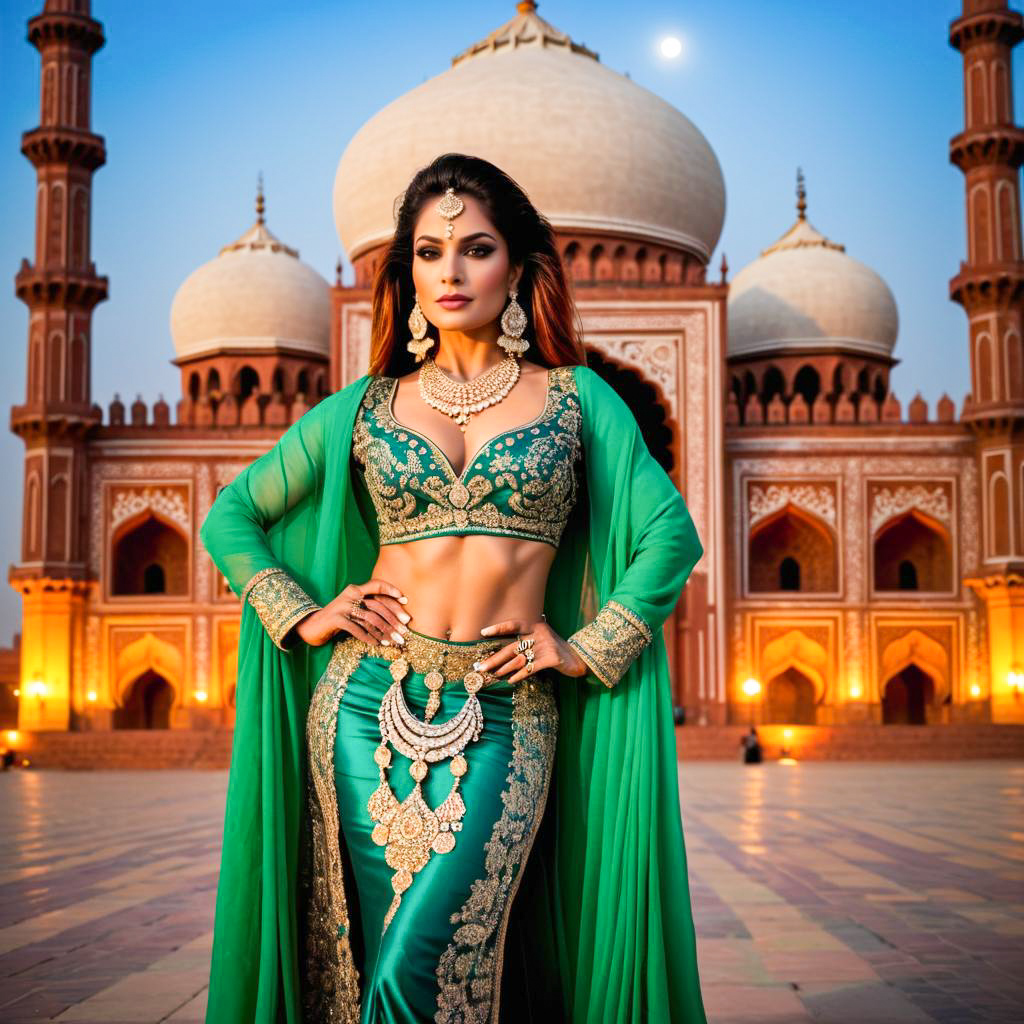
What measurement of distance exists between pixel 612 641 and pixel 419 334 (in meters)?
0.61

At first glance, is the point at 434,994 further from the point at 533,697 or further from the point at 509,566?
the point at 509,566

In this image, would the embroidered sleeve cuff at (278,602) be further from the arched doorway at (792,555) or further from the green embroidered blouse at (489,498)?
the arched doorway at (792,555)

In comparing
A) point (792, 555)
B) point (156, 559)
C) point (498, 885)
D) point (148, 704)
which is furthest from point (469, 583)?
point (148, 704)

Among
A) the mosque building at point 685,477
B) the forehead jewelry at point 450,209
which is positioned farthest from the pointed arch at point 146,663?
the forehead jewelry at point 450,209

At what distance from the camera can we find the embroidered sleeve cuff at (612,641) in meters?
2.30

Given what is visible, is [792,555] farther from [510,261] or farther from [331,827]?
[331,827]

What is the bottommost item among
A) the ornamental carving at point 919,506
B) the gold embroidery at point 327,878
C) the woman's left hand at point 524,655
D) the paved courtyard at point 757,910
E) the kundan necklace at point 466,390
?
the paved courtyard at point 757,910

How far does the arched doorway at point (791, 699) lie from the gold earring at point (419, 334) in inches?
797

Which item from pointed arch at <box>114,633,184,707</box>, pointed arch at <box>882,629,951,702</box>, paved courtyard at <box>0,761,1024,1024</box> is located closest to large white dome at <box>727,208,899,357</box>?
pointed arch at <box>882,629,951,702</box>

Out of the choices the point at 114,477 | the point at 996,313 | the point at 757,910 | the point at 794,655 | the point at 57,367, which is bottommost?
the point at 757,910

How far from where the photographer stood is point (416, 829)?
216 cm

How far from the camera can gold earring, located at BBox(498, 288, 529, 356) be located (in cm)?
252

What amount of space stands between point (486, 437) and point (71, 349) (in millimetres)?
19494

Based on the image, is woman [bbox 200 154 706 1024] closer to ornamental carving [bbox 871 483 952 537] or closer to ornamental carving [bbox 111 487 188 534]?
ornamental carving [bbox 871 483 952 537]
